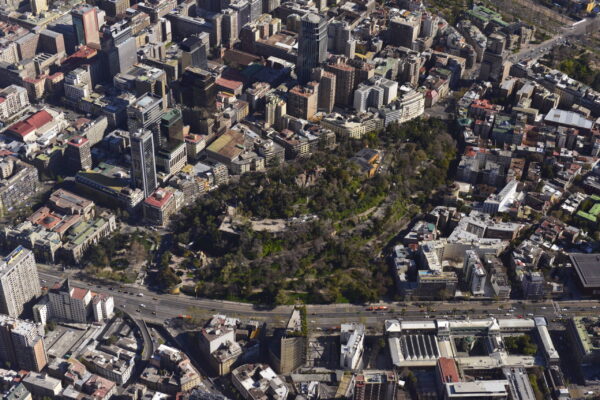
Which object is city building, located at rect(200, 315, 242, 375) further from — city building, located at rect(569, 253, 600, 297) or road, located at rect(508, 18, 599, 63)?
road, located at rect(508, 18, 599, 63)

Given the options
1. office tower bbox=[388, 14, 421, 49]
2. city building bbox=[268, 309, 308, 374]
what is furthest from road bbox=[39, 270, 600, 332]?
office tower bbox=[388, 14, 421, 49]

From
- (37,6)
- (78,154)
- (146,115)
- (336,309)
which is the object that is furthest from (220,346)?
(37,6)

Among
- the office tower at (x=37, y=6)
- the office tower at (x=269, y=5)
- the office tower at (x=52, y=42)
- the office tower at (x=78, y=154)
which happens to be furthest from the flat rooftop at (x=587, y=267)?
the office tower at (x=37, y=6)

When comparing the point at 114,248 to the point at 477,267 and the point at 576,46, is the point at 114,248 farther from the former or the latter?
the point at 576,46

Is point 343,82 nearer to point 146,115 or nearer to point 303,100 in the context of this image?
point 303,100

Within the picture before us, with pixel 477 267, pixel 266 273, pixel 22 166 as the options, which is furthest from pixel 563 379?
pixel 22 166

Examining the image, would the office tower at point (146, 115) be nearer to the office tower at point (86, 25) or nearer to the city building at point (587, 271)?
the office tower at point (86, 25)
